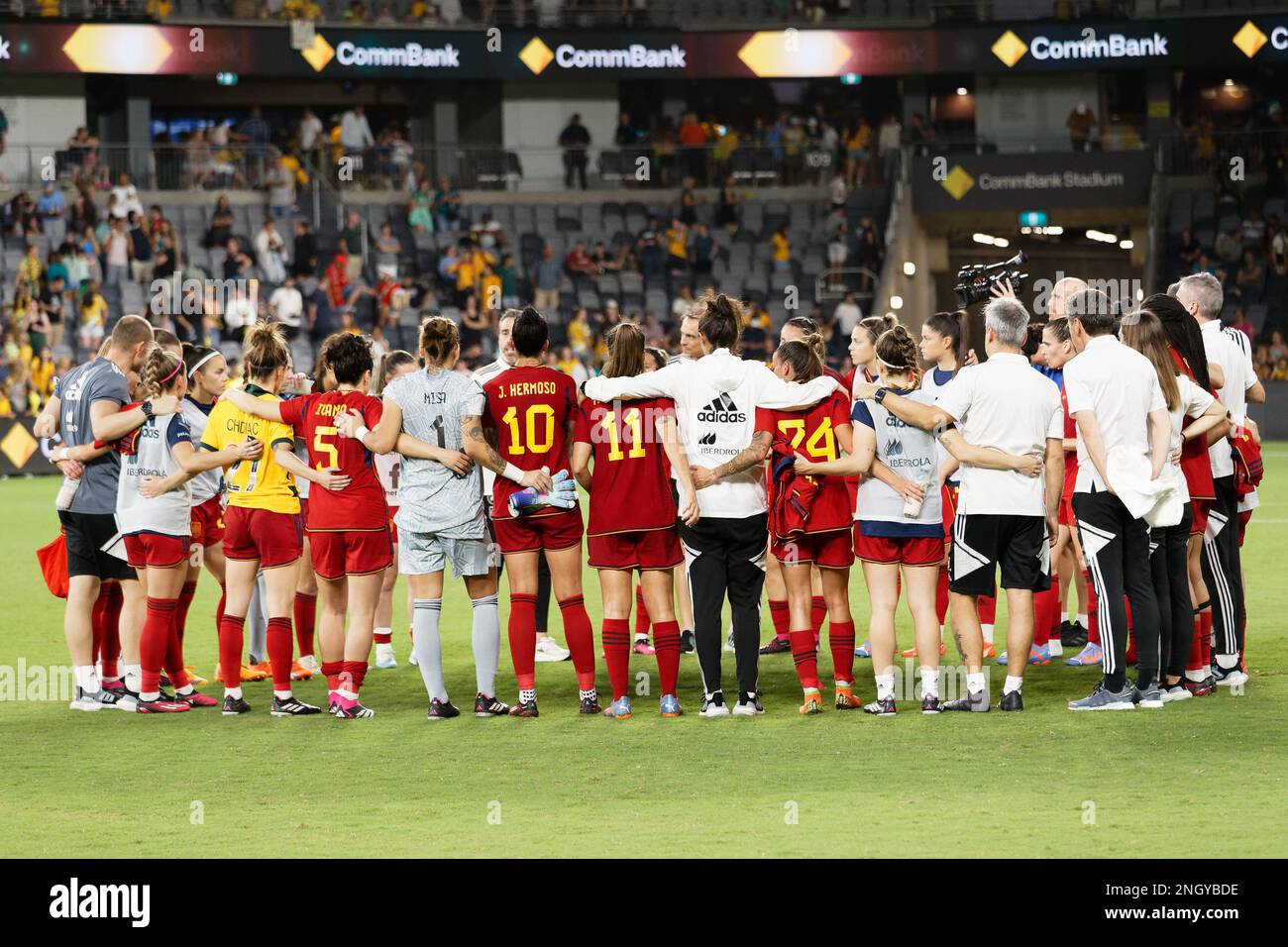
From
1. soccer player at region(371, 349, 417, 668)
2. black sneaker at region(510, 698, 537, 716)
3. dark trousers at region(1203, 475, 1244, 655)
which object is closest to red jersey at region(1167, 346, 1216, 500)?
dark trousers at region(1203, 475, 1244, 655)

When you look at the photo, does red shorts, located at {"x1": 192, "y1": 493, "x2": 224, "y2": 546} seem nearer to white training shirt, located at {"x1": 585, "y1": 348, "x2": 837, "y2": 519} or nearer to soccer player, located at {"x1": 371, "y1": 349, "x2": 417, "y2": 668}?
soccer player, located at {"x1": 371, "y1": 349, "x2": 417, "y2": 668}

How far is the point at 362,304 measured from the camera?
101 feet

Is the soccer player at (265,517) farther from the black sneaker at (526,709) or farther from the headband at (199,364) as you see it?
the black sneaker at (526,709)

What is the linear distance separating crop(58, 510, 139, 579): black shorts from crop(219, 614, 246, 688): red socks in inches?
23.9

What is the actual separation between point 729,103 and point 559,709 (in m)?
32.8

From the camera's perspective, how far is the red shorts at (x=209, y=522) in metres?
9.51

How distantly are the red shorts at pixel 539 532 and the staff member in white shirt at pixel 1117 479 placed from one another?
257cm

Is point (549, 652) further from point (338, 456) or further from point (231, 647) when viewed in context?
point (338, 456)

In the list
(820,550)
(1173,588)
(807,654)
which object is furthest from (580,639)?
(1173,588)

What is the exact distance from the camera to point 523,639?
8438 millimetres

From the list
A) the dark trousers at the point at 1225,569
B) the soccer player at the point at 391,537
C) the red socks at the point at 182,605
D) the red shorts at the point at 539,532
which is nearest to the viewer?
the red shorts at the point at 539,532

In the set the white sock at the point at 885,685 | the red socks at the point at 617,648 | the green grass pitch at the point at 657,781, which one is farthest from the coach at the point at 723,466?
the white sock at the point at 885,685

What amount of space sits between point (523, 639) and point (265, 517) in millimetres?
1503

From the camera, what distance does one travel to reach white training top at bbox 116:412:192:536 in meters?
8.62
